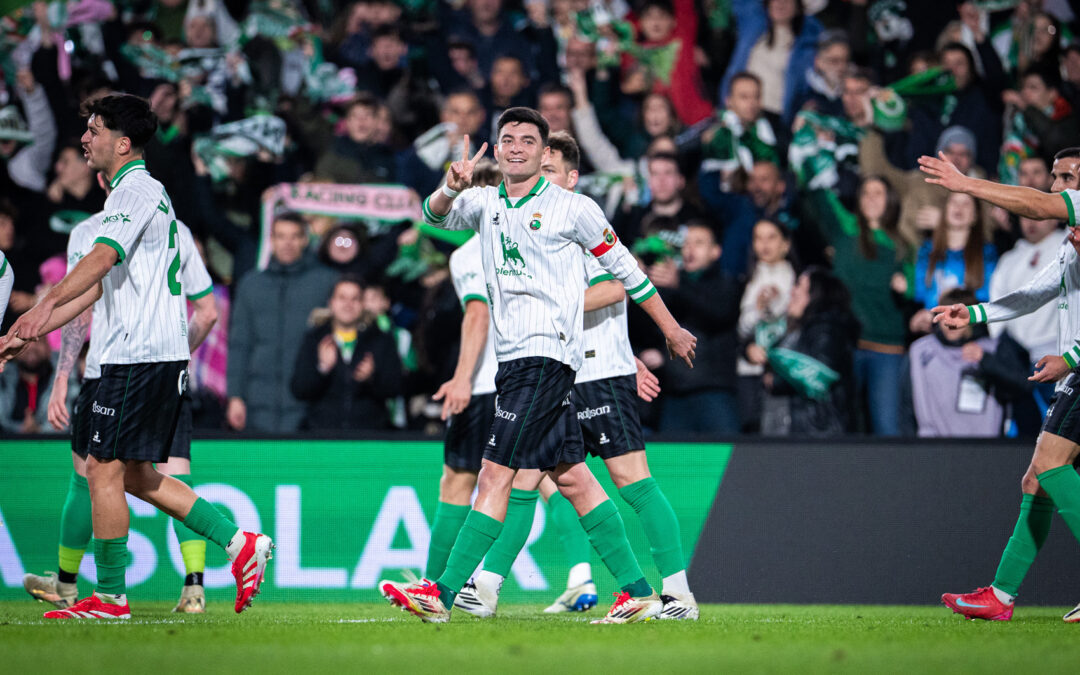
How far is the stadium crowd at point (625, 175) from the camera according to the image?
9031mm

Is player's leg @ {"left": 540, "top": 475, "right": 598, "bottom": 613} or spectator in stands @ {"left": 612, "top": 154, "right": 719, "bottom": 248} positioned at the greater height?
spectator in stands @ {"left": 612, "top": 154, "right": 719, "bottom": 248}

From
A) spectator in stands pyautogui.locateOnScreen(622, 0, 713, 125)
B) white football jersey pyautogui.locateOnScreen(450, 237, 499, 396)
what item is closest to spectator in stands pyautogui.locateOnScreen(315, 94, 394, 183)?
spectator in stands pyautogui.locateOnScreen(622, 0, 713, 125)

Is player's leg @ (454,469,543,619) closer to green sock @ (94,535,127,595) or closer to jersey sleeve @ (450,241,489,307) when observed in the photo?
jersey sleeve @ (450,241,489,307)

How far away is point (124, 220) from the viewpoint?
5.31 m

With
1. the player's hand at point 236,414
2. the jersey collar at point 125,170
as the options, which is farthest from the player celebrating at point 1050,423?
the player's hand at point 236,414

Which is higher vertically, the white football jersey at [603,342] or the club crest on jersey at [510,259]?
the club crest on jersey at [510,259]

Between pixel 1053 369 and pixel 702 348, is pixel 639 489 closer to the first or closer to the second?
pixel 1053 369

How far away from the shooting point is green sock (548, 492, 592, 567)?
22.7 feet

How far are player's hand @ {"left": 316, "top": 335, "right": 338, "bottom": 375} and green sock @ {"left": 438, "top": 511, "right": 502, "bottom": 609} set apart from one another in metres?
4.07

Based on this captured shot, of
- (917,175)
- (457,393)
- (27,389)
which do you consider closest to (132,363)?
(457,393)

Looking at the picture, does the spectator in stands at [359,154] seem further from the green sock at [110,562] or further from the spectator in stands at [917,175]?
the green sock at [110,562]

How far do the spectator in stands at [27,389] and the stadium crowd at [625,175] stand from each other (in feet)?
0.06

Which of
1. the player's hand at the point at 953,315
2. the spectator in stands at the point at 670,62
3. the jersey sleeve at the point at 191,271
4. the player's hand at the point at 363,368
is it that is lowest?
the player's hand at the point at 363,368

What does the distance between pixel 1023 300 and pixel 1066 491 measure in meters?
0.98
